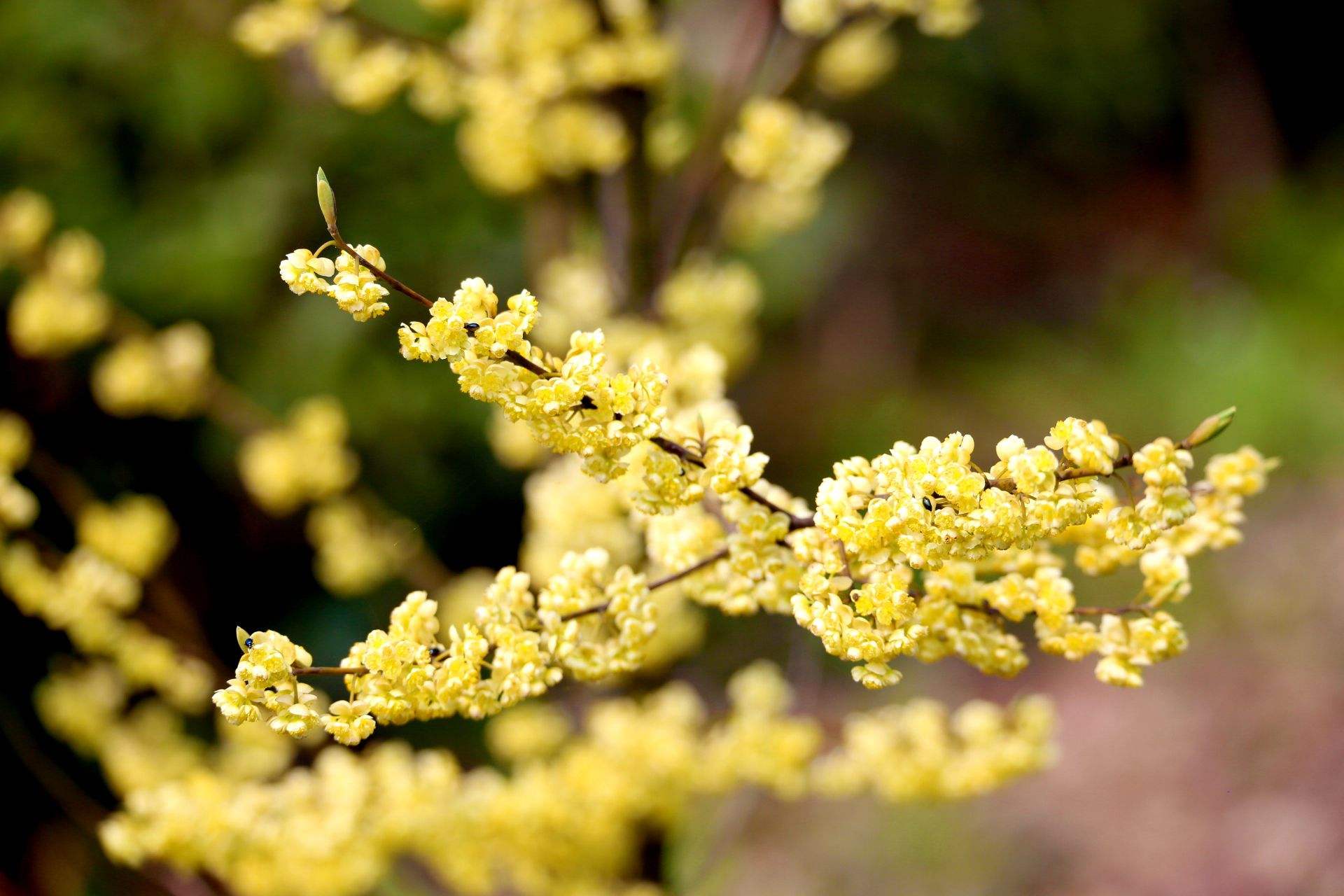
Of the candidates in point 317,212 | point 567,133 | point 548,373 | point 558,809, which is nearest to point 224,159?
point 317,212

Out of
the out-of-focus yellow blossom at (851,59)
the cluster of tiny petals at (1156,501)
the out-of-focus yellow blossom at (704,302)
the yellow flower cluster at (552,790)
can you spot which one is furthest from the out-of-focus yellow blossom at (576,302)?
the cluster of tiny petals at (1156,501)

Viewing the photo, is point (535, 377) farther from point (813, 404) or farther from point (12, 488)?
point (813, 404)

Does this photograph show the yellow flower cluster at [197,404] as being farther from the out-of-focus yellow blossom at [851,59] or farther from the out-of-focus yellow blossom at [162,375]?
the out-of-focus yellow blossom at [851,59]

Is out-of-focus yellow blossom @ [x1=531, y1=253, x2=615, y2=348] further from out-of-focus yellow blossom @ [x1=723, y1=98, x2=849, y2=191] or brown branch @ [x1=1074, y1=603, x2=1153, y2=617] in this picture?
brown branch @ [x1=1074, y1=603, x2=1153, y2=617]

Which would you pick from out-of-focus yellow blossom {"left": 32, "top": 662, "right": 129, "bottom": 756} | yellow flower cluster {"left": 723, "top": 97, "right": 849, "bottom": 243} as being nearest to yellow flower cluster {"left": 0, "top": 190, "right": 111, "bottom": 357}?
out-of-focus yellow blossom {"left": 32, "top": 662, "right": 129, "bottom": 756}

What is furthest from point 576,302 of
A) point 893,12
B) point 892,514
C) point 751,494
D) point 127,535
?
point 892,514

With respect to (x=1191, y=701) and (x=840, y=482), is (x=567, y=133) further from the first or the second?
(x=1191, y=701)
